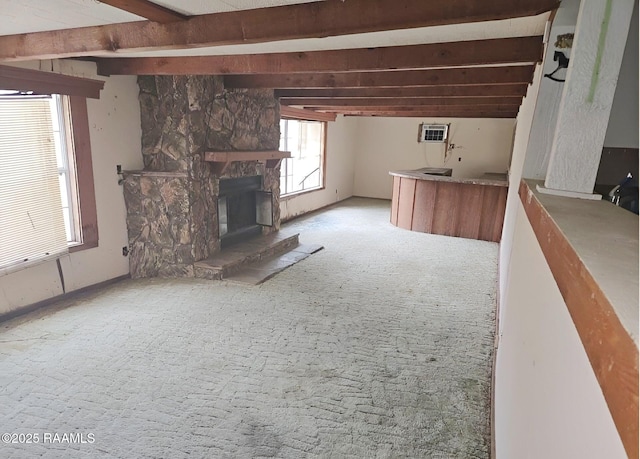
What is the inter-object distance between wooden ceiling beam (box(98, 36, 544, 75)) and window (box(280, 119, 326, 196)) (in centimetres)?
338

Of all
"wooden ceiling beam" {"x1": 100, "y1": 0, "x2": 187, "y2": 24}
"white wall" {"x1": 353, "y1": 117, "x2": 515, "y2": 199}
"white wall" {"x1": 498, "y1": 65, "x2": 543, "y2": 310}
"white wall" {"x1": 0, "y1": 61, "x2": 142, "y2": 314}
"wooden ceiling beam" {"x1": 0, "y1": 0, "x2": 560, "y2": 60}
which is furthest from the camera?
"white wall" {"x1": 353, "y1": 117, "x2": 515, "y2": 199}

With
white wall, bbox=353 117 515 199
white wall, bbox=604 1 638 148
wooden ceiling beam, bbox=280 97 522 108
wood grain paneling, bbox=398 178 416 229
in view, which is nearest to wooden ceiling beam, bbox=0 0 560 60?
white wall, bbox=604 1 638 148

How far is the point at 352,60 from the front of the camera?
2863mm

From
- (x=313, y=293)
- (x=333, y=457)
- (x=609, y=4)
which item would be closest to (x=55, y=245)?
(x=313, y=293)

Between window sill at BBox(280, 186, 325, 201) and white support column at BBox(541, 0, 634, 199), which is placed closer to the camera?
white support column at BBox(541, 0, 634, 199)

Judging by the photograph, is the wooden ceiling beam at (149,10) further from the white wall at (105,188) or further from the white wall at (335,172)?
the white wall at (335,172)

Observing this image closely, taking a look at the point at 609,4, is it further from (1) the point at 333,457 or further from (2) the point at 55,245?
(2) the point at 55,245

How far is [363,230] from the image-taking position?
6727mm

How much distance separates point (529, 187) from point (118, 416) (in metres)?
2.38

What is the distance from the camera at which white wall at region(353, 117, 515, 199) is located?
28.1 feet

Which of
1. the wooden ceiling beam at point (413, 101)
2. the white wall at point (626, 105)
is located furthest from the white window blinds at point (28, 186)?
the white wall at point (626, 105)

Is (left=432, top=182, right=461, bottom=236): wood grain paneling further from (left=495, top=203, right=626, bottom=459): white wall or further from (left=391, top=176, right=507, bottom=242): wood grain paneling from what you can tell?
(left=495, top=203, right=626, bottom=459): white wall

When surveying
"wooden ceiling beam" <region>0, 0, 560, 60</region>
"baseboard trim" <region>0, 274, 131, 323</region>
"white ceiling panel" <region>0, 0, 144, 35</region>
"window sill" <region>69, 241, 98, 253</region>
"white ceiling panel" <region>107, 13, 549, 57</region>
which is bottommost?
"baseboard trim" <region>0, 274, 131, 323</region>

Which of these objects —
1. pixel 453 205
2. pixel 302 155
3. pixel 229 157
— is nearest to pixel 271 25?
pixel 229 157
